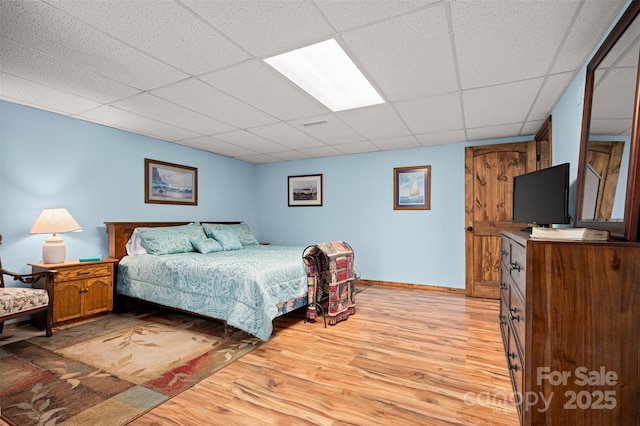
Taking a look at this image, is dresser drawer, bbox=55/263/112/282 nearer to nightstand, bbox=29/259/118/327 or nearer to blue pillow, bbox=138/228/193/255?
nightstand, bbox=29/259/118/327

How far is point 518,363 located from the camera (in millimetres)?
1741

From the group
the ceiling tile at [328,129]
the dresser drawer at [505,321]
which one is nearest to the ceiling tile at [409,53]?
the ceiling tile at [328,129]

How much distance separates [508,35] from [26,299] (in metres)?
4.47

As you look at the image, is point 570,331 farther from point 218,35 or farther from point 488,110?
point 488,110

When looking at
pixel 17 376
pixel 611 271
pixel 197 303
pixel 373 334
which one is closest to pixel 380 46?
pixel 611 271

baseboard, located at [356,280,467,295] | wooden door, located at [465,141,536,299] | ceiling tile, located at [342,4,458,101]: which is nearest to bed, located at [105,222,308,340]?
ceiling tile, located at [342,4,458,101]

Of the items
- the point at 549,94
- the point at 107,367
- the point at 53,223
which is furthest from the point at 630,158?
the point at 53,223

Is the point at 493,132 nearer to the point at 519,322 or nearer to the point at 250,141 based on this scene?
the point at 519,322

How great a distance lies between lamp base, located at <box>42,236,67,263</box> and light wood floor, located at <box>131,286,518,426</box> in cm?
247

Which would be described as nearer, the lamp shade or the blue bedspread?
the blue bedspread

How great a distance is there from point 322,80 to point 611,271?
7.93 feet

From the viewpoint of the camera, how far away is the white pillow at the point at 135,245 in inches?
161

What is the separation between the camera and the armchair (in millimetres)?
2684

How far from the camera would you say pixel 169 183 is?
486cm
